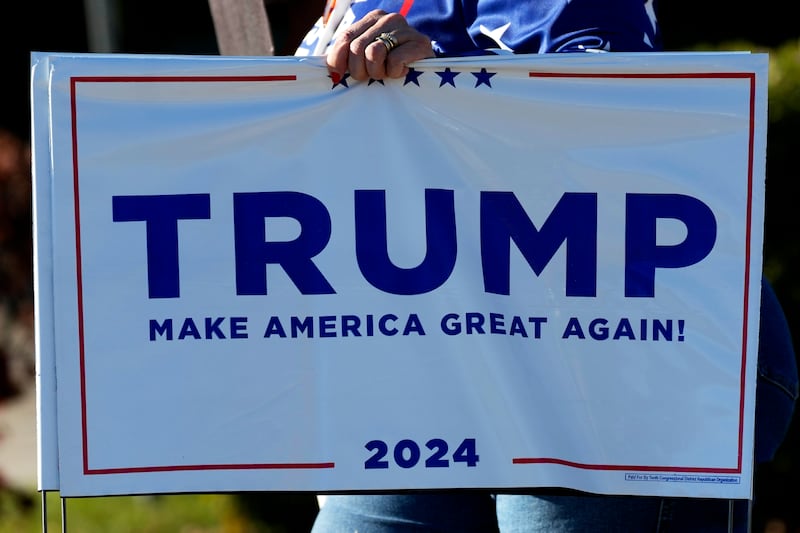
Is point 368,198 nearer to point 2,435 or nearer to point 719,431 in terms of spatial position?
point 719,431

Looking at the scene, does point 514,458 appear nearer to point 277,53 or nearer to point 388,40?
point 388,40

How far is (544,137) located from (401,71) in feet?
0.92

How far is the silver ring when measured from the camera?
80.8 inches

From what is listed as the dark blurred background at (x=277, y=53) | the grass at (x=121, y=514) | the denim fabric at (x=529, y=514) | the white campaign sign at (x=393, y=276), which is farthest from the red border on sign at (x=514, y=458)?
the grass at (x=121, y=514)

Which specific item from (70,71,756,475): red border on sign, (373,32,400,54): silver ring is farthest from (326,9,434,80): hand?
(70,71,756,475): red border on sign

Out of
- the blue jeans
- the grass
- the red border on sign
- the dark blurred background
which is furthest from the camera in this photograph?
the grass

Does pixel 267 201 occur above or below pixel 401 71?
below

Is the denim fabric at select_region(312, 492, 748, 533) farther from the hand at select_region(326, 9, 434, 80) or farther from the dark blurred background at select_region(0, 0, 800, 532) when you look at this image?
the dark blurred background at select_region(0, 0, 800, 532)

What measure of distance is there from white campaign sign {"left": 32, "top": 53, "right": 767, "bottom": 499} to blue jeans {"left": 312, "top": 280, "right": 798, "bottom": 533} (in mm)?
107

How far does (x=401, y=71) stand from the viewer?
207 centimetres

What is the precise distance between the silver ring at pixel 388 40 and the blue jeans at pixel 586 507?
815 millimetres

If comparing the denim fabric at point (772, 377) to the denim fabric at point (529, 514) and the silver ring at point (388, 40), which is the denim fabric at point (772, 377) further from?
the silver ring at point (388, 40)

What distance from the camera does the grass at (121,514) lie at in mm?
4859

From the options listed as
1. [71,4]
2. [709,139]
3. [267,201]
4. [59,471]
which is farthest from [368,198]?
[71,4]
